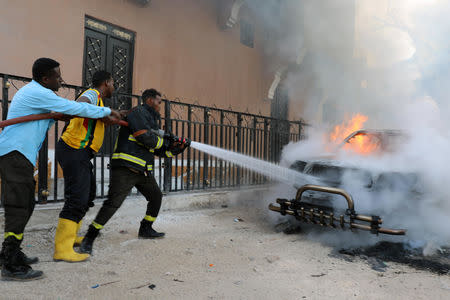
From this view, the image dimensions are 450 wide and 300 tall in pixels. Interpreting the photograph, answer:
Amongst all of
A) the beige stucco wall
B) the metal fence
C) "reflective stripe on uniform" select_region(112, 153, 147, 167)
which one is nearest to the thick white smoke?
the metal fence

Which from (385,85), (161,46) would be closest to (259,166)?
(161,46)

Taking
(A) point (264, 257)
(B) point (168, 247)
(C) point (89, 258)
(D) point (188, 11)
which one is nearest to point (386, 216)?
(A) point (264, 257)

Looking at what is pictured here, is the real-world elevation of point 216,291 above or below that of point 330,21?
below

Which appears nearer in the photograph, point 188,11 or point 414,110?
point 414,110

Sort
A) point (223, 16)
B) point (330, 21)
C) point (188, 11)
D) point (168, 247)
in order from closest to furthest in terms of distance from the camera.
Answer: point (168, 247) < point (188, 11) < point (223, 16) < point (330, 21)

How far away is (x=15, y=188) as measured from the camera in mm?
2760

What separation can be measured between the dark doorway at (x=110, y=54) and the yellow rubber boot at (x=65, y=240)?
3.28m

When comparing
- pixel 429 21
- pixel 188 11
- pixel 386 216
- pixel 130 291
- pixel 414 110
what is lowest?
pixel 130 291

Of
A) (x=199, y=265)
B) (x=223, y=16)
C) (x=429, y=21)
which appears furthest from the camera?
(x=223, y=16)

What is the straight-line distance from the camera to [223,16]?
31.1 feet

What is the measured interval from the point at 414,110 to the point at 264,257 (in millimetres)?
4062

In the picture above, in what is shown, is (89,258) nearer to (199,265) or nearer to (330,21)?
(199,265)

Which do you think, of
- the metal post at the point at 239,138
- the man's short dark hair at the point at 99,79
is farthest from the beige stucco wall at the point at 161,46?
the man's short dark hair at the point at 99,79

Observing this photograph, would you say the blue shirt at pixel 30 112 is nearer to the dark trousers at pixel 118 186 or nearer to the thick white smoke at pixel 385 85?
the dark trousers at pixel 118 186
